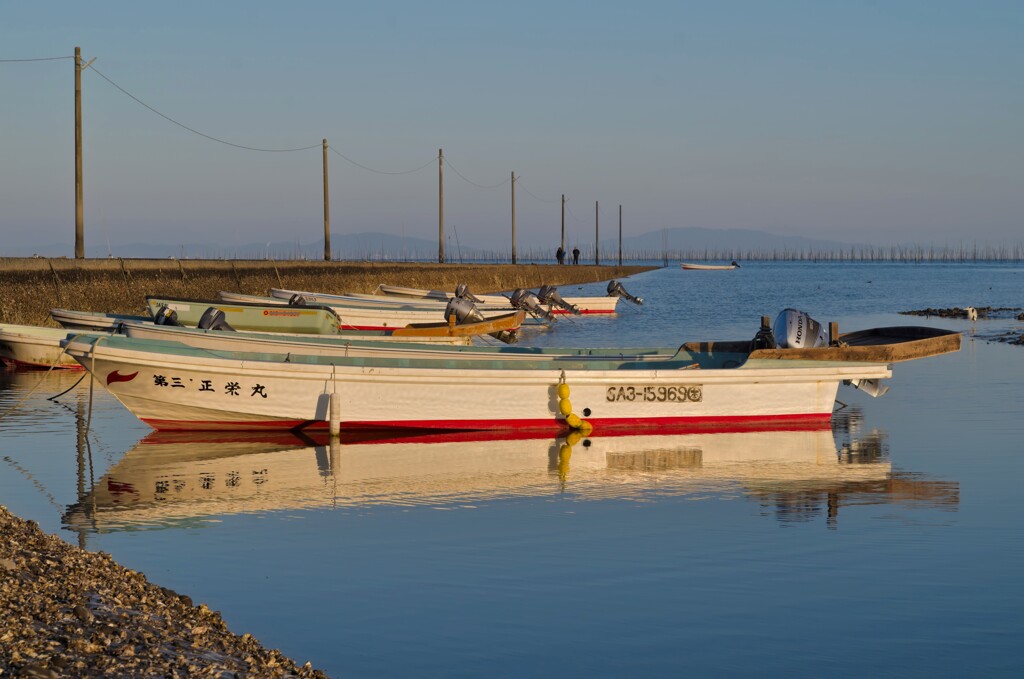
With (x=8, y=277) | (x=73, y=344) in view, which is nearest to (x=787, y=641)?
(x=73, y=344)

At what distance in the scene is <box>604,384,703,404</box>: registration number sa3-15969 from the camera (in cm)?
1683

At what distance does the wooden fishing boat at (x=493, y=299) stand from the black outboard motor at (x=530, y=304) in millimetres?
→ 341

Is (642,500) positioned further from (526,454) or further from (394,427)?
(394,427)

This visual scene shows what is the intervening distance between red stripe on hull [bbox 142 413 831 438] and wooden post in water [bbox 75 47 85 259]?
20350mm

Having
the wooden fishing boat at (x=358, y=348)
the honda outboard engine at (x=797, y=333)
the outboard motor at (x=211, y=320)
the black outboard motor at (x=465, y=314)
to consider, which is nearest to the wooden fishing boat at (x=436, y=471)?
the honda outboard engine at (x=797, y=333)

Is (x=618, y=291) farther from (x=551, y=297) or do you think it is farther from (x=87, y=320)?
(x=87, y=320)

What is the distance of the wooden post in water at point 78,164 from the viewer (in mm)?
34287

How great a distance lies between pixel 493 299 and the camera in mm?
41469

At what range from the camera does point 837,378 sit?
17.3 meters

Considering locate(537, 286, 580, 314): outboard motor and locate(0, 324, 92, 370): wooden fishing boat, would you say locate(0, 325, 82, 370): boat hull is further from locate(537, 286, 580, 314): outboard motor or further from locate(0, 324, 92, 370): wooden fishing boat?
locate(537, 286, 580, 314): outboard motor

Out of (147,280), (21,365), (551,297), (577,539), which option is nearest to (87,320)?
(21,365)

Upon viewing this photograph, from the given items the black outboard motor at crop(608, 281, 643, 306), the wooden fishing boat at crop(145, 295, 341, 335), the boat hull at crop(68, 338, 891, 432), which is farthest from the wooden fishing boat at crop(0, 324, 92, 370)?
the black outboard motor at crop(608, 281, 643, 306)

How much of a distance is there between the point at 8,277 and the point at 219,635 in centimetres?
2443

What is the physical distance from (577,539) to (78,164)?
2857cm
